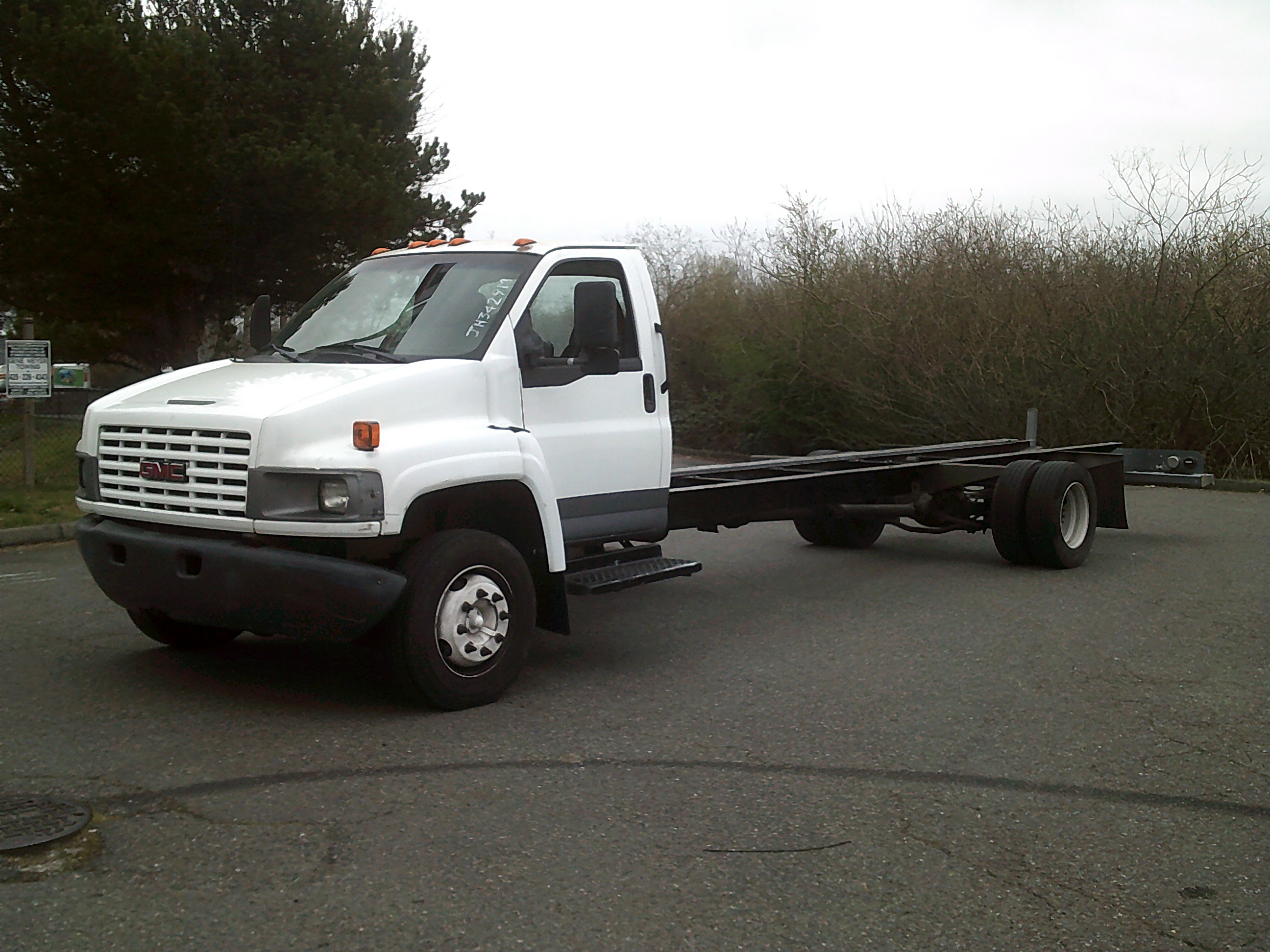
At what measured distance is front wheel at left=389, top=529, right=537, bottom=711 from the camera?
225 inches

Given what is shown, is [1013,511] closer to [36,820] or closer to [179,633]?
[179,633]

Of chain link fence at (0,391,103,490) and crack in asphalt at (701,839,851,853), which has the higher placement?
chain link fence at (0,391,103,490)

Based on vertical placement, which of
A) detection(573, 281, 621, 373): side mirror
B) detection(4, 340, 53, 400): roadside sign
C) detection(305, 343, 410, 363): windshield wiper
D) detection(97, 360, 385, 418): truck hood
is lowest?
detection(97, 360, 385, 418): truck hood

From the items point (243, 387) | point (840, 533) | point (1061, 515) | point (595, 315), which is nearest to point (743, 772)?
point (595, 315)

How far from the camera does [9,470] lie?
52.5ft

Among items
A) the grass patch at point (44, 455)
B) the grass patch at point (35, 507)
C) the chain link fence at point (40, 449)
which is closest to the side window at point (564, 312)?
the chain link fence at point (40, 449)

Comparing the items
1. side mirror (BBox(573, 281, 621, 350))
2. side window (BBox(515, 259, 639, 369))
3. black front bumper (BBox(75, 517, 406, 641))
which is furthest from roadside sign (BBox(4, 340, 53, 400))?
side mirror (BBox(573, 281, 621, 350))

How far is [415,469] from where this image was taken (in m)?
5.67

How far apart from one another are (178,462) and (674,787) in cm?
270

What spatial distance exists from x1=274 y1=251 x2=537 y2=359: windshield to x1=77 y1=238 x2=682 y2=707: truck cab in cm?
1

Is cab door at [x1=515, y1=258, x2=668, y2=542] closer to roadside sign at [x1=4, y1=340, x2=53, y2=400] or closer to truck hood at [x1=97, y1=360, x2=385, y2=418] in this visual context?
truck hood at [x1=97, y1=360, x2=385, y2=418]

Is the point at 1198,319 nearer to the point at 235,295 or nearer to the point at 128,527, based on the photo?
the point at 128,527

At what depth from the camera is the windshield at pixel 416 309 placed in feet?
21.3

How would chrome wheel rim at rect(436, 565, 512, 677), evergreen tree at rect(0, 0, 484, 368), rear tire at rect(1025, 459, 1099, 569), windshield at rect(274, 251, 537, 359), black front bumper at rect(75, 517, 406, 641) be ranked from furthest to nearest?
evergreen tree at rect(0, 0, 484, 368), rear tire at rect(1025, 459, 1099, 569), windshield at rect(274, 251, 537, 359), chrome wheel rim at rect(436, 565, 512, 677), black front bumper at rect(75, 517, 406, 641)
